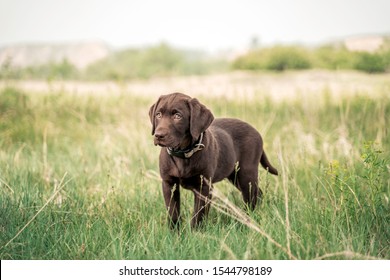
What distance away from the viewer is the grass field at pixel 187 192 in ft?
11.4

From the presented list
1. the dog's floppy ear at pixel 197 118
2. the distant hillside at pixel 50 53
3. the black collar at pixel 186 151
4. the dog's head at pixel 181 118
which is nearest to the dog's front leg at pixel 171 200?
the black collar at pixel 186 151

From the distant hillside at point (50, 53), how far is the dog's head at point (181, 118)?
6.11m

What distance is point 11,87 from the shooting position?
9.27 meters

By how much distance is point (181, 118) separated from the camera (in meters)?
3.74

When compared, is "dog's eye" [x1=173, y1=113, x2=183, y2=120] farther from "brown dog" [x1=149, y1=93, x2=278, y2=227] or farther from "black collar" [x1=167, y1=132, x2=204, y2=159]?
"black collar" [x1=167, y1=132, x2=204, y2=159]

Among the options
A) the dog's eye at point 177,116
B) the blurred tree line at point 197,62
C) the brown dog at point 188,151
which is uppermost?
the blurred tree line at point 197,62

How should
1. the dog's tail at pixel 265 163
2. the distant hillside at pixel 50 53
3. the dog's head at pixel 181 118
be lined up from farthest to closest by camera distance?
1. the distant hillside at pixel 50 53
2. the dog's tail at pixel 265 163
3. the dog's head at pixel 181 118

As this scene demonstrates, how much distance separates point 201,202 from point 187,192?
3.05ft

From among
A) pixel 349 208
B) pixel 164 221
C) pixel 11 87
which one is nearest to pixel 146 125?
pixel 11 87

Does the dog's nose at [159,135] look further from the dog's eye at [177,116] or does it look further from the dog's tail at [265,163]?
the dog's tail at [265,163]

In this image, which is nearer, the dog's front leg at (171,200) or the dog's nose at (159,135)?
the dog's nose at (159,135)

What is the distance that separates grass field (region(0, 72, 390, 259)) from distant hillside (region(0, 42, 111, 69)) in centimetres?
71

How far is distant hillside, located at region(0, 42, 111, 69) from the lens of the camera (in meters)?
9.69

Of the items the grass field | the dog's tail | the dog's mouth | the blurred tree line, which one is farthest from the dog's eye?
the blurred tree line
